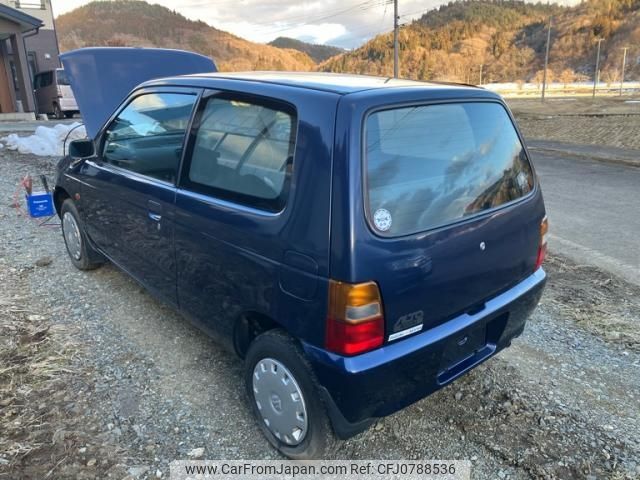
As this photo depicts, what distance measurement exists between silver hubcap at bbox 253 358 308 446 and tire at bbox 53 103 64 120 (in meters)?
21.3

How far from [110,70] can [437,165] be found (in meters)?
6.80

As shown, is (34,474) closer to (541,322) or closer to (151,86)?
(151,86)

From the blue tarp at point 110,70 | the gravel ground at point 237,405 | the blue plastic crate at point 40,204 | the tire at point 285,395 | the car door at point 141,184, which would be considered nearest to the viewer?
the tire at point 285,395

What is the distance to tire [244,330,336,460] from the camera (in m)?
2.07

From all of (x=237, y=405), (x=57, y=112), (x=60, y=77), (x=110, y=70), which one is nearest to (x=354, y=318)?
(x=237, y=405)

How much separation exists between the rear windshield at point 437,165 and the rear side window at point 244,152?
16.0 inches

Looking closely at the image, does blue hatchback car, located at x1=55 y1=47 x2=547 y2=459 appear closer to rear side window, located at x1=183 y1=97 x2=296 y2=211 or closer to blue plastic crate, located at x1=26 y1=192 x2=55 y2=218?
rear side window, located at x1=183 y1=97 x2=296 y2=211

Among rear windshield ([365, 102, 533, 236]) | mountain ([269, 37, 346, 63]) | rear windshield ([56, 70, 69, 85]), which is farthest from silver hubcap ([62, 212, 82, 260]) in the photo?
mountain ([269, 37, 346, 63])

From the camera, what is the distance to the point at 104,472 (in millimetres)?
2205

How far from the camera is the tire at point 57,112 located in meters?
20.0

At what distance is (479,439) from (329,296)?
3.95 feet

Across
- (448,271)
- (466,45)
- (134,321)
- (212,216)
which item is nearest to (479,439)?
(448,271)

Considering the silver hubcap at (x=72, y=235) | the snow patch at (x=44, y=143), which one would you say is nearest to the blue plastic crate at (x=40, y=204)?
the silver hubcap at (x=72, y=235)

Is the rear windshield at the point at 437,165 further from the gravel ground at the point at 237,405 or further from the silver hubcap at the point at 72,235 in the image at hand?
the silver hubcap at the point at 72,235
